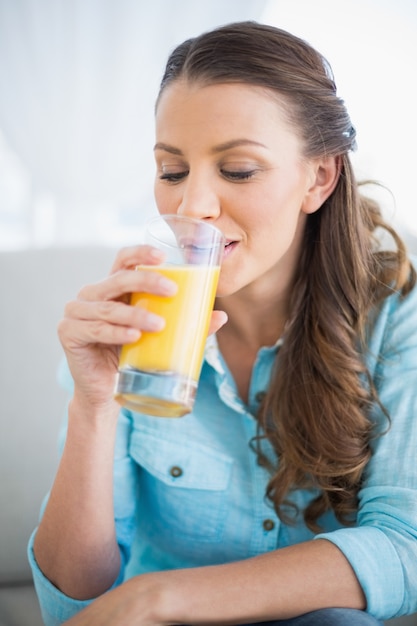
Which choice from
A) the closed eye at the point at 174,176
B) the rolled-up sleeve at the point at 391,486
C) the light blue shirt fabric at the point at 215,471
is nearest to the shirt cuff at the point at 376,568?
the rolled-up sleeve at the point at 391,486

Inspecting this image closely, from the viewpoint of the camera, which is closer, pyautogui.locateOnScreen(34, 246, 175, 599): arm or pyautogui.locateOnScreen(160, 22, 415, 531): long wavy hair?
pyautogui.locateOnScreen(34, 246, 175, 599): arm

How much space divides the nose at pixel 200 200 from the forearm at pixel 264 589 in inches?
26.5

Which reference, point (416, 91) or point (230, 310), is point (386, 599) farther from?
point (416, 91)

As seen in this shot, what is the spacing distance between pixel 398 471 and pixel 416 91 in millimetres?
1595

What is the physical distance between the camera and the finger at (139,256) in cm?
111

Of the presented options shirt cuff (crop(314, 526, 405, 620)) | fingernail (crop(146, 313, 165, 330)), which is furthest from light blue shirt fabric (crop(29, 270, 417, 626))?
fingernail (crop(146, 313, 165, 330))

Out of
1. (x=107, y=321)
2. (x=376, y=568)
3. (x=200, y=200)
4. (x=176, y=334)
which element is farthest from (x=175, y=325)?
(x=376, y=568)

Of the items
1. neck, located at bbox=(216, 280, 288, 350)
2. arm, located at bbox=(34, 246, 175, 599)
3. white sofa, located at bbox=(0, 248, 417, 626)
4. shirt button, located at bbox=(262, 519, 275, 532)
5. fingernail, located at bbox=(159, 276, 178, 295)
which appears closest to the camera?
fingernail, located at bbox=(159, 276, 178, 295)

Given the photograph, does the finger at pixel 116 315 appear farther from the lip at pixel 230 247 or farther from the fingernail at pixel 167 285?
the lip at pixel 230 247

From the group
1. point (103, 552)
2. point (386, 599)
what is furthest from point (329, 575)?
point (103, 552)

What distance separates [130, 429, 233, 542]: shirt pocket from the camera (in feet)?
5.43

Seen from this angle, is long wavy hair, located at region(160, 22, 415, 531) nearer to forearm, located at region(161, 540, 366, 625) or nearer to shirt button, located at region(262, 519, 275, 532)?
shirt button, located at region(262, 519, 275, 532)

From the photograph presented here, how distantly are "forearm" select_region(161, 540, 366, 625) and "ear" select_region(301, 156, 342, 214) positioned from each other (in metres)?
0.78

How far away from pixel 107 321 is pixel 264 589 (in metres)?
0.56
